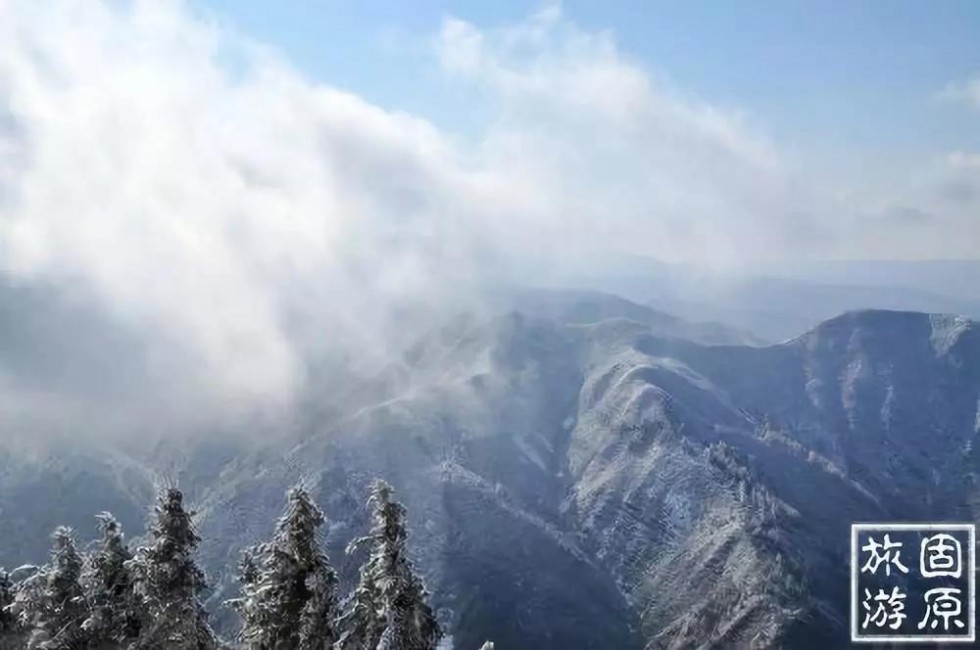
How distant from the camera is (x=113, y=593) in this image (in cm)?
4294

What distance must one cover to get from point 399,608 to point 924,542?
37.6 m

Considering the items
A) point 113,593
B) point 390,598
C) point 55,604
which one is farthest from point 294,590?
point 55,604

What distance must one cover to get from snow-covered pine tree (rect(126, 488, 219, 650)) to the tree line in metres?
0.05

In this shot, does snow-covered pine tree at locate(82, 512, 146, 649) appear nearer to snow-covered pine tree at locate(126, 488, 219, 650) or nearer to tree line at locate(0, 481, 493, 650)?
tree line at locate(0, 481, 493, 650)

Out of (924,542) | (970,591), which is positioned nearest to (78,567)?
(970,591)

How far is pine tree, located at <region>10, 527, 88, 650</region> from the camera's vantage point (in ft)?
136

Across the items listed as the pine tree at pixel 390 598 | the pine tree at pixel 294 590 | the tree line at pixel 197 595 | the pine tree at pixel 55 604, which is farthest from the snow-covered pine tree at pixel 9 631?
the pine tree at pixel 390 598

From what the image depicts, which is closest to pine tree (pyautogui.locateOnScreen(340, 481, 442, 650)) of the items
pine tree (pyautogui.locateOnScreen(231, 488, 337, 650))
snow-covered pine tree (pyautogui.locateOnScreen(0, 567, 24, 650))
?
pine tree (pyautogui.locateOnScreen(231, 488, 337, 650))

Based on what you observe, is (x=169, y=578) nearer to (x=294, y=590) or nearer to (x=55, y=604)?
(x=294, y=590)

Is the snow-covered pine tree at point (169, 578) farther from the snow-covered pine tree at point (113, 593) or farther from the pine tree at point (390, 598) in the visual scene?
the pine tree at point (390, 598)

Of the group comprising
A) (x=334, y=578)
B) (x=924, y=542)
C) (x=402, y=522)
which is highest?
(x=924, y=542)

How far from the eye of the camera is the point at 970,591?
4562cm

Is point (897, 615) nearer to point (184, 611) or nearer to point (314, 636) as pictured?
point (314, 636)

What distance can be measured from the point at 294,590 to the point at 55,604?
13917 mm
